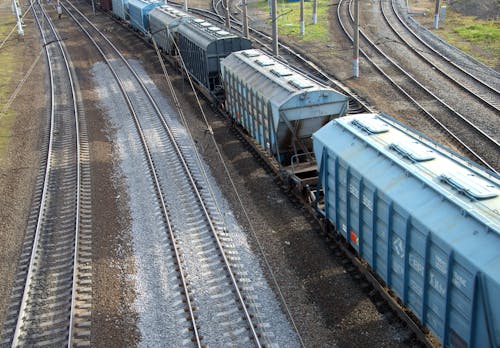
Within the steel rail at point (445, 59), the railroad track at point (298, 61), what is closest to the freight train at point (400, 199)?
the railroad track at point (298, 61)

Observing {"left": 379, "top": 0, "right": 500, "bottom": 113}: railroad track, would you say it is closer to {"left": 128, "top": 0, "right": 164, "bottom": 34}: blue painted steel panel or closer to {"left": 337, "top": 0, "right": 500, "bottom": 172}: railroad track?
{"left": 337, "top": 0, "right": 500, "bottom": 172}: railroad track

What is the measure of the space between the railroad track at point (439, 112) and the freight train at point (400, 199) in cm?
Result: 775

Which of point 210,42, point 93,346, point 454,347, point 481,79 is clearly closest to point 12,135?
point 210,42

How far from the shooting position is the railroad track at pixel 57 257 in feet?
45.4

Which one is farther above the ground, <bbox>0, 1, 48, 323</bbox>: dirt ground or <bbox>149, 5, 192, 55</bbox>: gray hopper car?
<bbox>149, 5, 192, 55</bbox>: gray hopper car

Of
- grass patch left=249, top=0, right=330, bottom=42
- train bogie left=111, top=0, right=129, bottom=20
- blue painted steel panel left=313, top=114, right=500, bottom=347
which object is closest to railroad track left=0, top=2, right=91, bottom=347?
blue painted steel panel left=313, top=114, right=500, bottom=347

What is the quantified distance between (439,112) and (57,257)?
2027 cm

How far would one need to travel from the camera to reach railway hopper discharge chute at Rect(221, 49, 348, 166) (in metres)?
18.5

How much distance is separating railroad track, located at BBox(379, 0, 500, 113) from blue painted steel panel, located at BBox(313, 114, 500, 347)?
16417 millimetres

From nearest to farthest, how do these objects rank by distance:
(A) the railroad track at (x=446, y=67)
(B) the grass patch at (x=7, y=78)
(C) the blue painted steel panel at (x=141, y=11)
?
(B) the grass patch at (x=7, y=78) → (A) the railroad track at (x=446, y=67) → (C) the blue painted steel panel at (x=141, y=11)

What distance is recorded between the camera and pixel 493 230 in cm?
926

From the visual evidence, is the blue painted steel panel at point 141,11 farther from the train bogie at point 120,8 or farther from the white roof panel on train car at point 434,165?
the white roof panel on train car at point 434,165

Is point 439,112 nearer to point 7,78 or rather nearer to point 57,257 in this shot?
point 57,257

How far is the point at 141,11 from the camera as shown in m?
47.8
